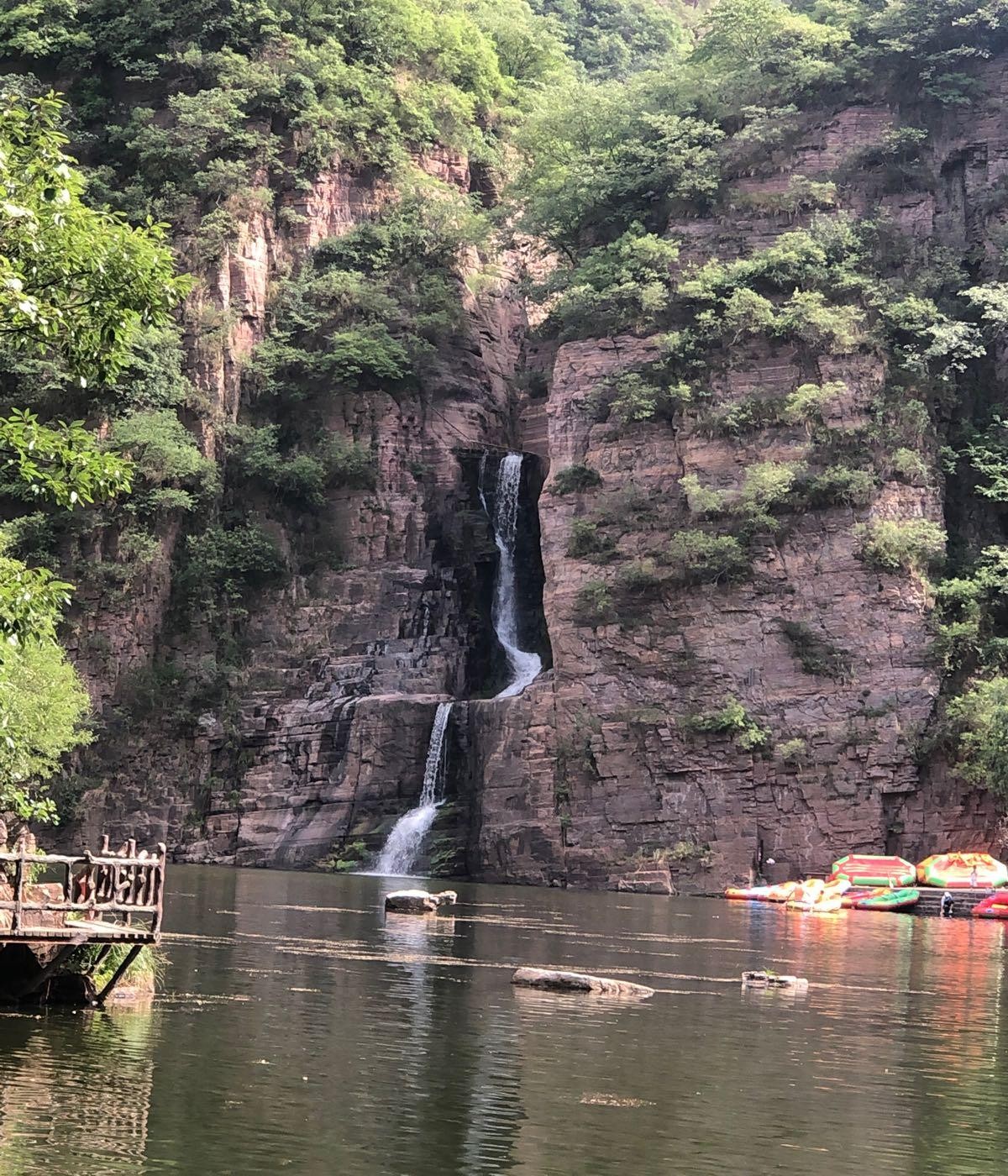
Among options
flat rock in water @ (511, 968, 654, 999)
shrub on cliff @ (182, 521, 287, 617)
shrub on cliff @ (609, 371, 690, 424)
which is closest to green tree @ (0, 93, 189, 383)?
flat rock in water @ (511, 968, 654, 999)

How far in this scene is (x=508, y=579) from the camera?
235ft

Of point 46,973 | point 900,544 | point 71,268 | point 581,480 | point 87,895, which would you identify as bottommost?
point 46,973

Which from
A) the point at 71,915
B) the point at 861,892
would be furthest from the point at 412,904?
the point at 861,892

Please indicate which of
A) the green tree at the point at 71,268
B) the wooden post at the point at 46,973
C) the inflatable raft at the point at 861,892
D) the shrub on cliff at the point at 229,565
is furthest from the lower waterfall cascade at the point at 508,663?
the green tree at the point at 71,268

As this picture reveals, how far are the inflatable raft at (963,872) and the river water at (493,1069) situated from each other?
20577 millimetres

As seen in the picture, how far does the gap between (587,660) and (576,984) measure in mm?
36103

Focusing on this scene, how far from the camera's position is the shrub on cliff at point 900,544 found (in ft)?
197

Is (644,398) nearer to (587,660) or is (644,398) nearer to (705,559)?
(705,559)

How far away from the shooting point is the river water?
14.7 meters

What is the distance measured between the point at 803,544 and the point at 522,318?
26821 mm

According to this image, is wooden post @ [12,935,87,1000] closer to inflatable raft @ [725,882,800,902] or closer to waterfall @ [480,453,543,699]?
inflatable raft @ [725,882,800,902]

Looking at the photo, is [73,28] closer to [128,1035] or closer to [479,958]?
[479,958]

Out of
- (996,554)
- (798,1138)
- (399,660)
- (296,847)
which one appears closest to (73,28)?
(399,660)

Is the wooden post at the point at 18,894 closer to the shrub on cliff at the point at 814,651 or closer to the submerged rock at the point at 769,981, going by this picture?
the submerged rock at the point at 769,981
